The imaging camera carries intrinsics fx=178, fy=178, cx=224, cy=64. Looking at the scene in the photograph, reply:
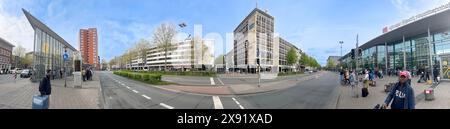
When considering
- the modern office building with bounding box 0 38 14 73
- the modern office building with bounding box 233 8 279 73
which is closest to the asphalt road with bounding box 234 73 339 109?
the modern office building with bounding box 233 8 279 73

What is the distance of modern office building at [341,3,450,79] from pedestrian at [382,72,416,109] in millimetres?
8867

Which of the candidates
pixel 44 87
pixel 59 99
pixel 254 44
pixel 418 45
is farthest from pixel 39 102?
pixel 254 44

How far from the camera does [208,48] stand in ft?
77.0

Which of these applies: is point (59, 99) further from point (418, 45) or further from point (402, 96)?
point (418, 45)

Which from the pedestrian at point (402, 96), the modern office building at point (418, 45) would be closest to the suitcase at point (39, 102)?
the pedestrian at point (402, 96)

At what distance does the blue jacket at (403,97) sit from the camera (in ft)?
8.66

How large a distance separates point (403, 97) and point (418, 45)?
24.9m

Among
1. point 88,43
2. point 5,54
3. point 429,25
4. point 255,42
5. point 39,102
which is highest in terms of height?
point 255,42

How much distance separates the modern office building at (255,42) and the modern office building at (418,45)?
1769 cm

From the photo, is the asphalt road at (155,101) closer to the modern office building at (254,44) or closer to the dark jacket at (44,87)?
the dark jacket at (44,87)

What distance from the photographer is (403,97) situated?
2711 mm
